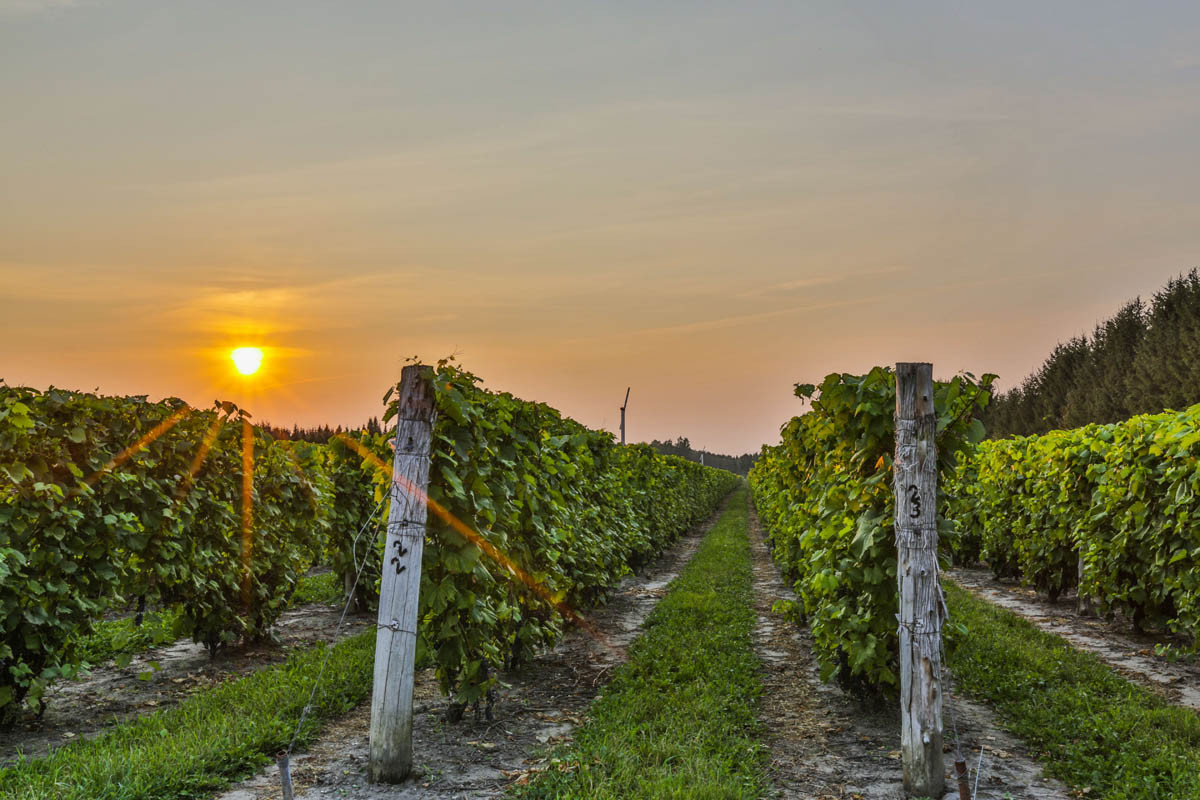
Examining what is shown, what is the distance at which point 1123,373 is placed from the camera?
51.1m

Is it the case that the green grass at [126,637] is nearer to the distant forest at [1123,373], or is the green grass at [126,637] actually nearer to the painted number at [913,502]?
the painted number at [913,502]

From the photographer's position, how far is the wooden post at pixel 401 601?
492 centimetres

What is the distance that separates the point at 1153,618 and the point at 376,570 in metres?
9.38

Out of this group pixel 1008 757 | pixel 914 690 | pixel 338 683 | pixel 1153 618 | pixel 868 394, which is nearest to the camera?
pixel 914 690

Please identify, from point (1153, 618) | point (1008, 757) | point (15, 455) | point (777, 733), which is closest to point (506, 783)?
point (777, 733)

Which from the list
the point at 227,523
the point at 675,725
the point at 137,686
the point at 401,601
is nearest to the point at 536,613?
the point at 675,725

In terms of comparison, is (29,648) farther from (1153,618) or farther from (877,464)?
(1153,618)

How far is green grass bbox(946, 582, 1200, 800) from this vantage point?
496 centimetres

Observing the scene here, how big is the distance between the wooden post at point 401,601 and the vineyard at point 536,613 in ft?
0.19

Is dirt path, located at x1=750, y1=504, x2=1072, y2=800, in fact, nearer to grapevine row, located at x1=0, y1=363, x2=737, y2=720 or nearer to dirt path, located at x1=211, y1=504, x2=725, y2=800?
dirt path, located at x1=211, y1=504, x2=725, y2=800

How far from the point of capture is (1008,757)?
217 inches

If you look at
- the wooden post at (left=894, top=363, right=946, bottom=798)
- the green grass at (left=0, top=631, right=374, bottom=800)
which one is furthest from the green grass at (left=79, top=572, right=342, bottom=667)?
the wooden post at (left=894, top=363, right=946, bottom=798)

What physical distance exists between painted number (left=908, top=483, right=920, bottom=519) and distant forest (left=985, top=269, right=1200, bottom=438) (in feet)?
131

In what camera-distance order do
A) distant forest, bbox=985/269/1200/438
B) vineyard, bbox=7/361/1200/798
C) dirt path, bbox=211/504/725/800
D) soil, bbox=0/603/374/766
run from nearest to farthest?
dirt path, bbox=211/504/725/800, vineyard, bbox=7/361/1200/798, soil, bbox=0/603/374/766, distant forest, bbox=985/269/1200/438
